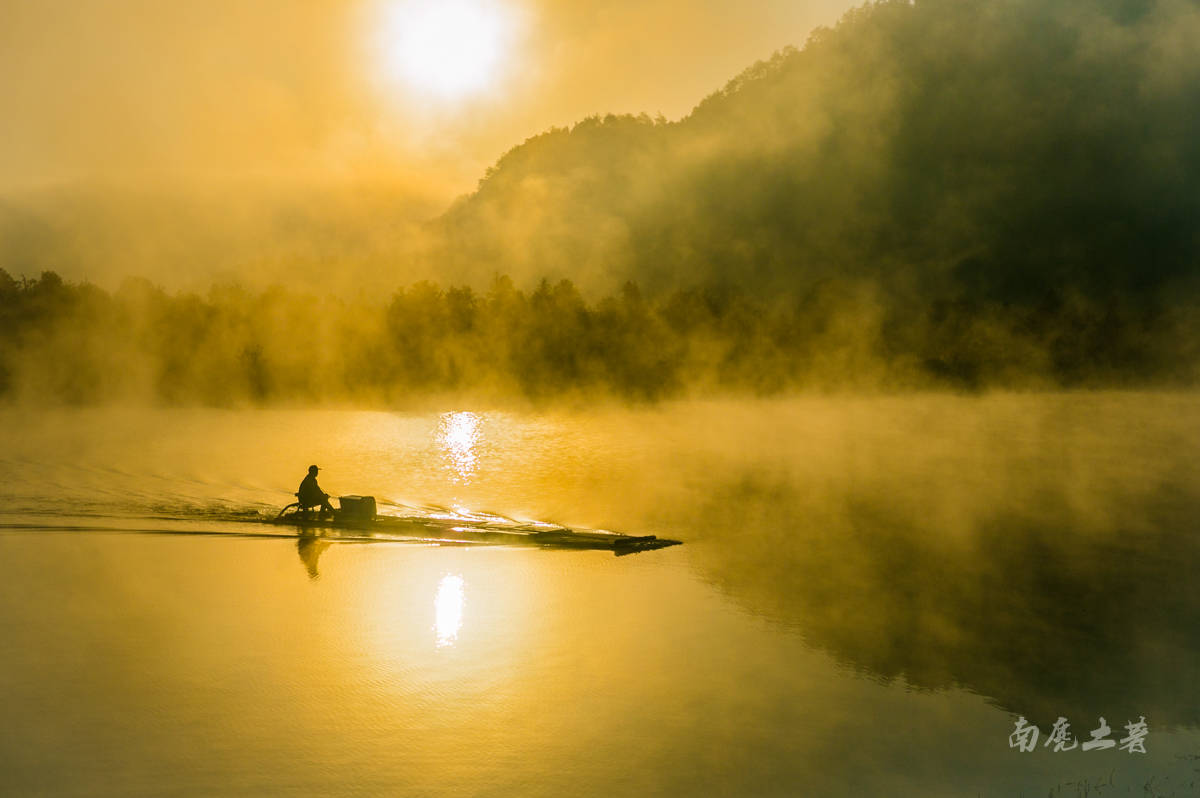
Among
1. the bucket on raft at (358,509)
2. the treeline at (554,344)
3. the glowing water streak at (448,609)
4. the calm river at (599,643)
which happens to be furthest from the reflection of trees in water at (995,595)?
the treeline at (554,344)

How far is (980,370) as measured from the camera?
124 metres

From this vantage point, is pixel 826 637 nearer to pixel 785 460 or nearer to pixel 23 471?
pixel 785 460

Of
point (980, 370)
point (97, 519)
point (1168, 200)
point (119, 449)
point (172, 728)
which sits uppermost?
point (1168, 200)

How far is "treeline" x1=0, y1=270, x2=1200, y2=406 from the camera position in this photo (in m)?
114

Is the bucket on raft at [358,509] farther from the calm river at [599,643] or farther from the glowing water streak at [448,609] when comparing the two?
the glowing water streak at [448,609]

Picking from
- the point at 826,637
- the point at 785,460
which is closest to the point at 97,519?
the point at 826,637

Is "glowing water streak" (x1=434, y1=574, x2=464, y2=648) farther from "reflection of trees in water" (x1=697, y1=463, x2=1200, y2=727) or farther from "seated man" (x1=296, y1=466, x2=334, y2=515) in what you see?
"seated man" (x1=296, y1=466, x2=334, y2=515)

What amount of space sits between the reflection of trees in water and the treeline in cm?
7399

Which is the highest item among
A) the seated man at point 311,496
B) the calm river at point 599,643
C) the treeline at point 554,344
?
the treeline at point 554,344

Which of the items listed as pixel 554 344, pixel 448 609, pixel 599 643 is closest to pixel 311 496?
pixel 448 609

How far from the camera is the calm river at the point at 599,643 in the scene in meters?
13.2

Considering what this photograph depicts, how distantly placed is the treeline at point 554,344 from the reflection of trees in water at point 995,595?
73988mm

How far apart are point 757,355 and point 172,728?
378 ft

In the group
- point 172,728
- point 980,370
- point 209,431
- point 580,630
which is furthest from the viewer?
point 980,370
